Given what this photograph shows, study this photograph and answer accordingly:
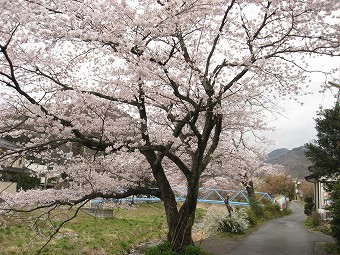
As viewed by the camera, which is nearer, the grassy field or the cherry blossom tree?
the cherry blossom tree

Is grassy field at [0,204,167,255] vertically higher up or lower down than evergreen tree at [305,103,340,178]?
lower down

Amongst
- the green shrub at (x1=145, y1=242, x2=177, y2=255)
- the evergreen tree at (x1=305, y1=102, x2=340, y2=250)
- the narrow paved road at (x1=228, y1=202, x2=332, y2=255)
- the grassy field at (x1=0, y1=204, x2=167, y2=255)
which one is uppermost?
the evergreen tree at (x1=305, y1=102, x2=340, y2=250)

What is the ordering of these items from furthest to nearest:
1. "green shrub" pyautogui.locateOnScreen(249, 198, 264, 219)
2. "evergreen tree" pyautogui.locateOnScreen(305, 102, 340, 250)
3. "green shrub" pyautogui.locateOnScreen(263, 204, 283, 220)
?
"green shrub" pyautogui.locateOnScreen(263, 204, 283, 220), "green shrub" pyautogui.locateOnScreen(249, 198, 264, 219), "evergreen tree" pyautogui.locateOnScreen(305, 102, 340, 250)

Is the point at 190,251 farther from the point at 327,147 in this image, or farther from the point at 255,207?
the point at 255,207

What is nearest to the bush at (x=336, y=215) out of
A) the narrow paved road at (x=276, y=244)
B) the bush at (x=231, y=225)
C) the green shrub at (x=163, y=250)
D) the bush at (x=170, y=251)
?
the narrow paved road at (x=276, y=244)

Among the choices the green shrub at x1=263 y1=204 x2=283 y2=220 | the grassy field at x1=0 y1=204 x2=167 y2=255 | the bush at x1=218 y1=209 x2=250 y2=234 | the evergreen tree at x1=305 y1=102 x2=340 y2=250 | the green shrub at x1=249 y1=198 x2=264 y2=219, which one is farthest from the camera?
the green shrub at x1=263 y1=204 x2=283 y2=220

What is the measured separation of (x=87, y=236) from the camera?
45.0ft

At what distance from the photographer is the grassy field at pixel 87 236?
36.4 feet

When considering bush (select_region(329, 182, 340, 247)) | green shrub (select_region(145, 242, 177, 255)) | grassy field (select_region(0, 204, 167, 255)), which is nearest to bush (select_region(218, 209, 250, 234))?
grassy field (select_region(0, 204, 167, 255))

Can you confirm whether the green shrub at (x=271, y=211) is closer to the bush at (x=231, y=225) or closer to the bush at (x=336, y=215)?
the bush at (x=231, y=225)

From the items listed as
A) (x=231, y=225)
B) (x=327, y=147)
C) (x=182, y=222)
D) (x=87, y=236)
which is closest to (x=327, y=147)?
(x=327, y=147)

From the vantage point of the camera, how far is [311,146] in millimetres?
16828

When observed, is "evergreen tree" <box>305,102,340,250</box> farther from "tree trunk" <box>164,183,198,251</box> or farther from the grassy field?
"tree trunk" <box>164,183,198,251</box>

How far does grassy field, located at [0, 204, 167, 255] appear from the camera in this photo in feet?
36.4
